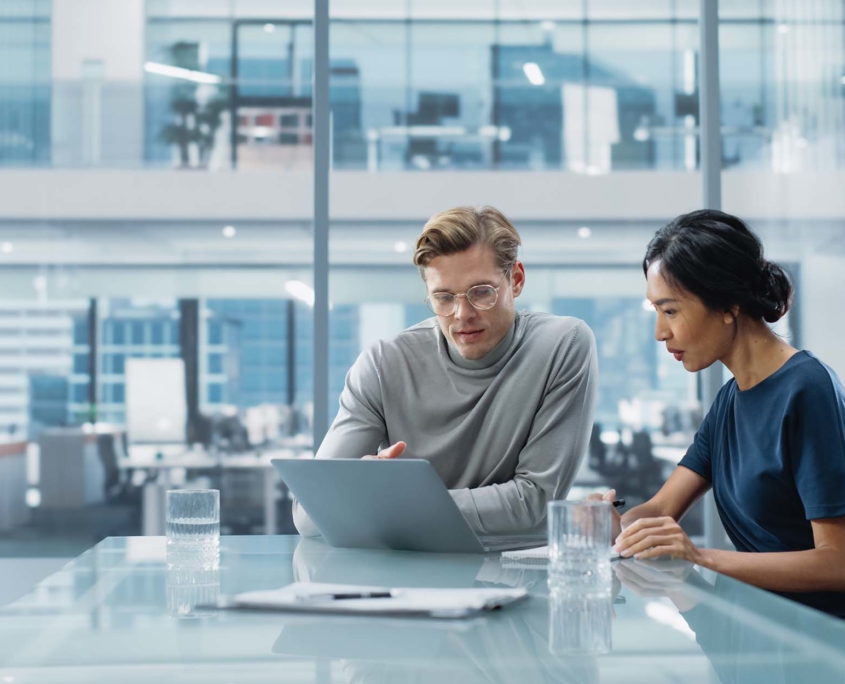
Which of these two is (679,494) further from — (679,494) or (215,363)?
(215,363)

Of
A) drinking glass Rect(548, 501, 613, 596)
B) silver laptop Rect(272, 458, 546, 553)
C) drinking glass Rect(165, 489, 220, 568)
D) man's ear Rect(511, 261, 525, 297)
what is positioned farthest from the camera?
man's ear Rect(511, 261, 525, 297)

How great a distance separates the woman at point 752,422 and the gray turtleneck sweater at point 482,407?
0.21 metres

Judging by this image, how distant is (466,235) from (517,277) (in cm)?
21

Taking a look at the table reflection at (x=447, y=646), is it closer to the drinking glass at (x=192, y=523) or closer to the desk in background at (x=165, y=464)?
the drinking glass at (x=192, y=523)

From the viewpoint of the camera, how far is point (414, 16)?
355 centimetres

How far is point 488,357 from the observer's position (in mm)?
2129

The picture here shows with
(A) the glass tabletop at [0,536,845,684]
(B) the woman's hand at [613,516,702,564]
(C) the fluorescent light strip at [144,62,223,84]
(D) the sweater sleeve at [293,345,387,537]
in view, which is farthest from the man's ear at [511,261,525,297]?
(C) the fluorescent light strip at [144,62,223,84]

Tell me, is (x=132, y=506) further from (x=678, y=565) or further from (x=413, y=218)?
(x=678, y=565)

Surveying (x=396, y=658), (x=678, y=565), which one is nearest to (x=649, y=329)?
(x=678, y=565)

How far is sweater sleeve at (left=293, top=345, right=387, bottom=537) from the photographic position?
2.00m

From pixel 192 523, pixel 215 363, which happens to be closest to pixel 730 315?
pixel 192 523

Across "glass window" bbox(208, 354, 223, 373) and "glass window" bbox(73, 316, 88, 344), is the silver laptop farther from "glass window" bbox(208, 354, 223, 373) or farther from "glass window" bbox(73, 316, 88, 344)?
"glass window" bbox(73, 316, 88, 344)

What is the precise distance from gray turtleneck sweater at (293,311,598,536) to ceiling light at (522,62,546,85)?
5.62 ft

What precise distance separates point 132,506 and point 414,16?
2112 mm
